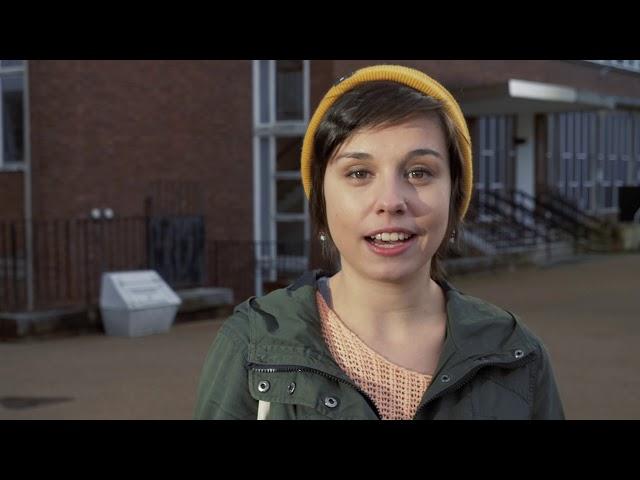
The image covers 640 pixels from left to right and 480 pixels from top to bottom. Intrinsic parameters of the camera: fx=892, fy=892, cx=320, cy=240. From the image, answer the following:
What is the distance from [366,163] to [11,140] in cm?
1218

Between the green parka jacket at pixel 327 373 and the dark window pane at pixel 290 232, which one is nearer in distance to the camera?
the green parka jacket at pixel 327 373

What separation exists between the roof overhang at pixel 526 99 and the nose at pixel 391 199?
1565cm

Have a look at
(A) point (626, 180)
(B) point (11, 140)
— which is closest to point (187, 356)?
(B) point (11, 140)

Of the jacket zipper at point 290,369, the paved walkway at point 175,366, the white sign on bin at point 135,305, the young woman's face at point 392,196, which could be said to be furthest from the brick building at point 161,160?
the jacket zipper at point 290,369

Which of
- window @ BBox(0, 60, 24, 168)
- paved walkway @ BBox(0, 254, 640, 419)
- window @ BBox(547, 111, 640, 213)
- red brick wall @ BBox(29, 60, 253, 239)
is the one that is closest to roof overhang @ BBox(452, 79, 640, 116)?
window @ BBox(547, 111, 640, 213)

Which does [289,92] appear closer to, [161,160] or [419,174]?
[161,160]

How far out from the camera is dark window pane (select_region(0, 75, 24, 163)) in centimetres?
1295

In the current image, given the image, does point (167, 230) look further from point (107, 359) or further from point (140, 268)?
point (107, 359)

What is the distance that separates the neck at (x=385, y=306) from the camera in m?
2.01

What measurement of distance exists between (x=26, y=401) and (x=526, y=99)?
577 inches

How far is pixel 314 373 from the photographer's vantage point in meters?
1.88

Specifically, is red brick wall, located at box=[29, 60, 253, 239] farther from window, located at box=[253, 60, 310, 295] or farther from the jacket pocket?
the jacket pocket

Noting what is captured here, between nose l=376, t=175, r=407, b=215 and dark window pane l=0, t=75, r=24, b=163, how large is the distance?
39.5 feet

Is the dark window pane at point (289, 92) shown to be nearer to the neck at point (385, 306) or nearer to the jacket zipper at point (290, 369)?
the neck at point (385, 306)
